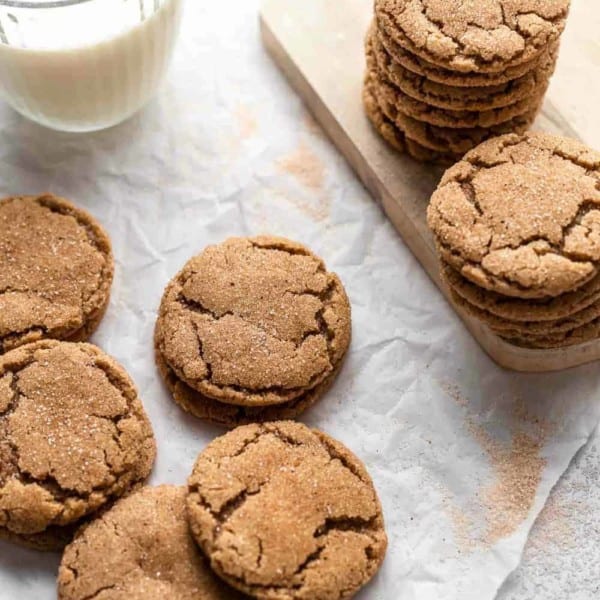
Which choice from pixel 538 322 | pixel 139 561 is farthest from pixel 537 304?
pixel 139 561

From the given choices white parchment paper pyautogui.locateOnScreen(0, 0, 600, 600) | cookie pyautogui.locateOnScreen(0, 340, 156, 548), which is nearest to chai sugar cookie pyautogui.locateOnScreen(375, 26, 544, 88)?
white parchment paper pyautogui.locateOnScreen(0, 0, 600, 600)

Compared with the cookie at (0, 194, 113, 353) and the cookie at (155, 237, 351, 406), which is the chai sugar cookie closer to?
the cookie at (155, 237, 351, 406)

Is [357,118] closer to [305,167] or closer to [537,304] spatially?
[305,167]

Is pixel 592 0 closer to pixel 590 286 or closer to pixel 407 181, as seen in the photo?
pixel 407 181

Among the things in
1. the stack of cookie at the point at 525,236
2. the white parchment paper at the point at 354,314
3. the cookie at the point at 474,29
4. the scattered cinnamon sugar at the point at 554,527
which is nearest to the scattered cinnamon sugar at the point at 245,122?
the white parchment paper at the point at 354,314

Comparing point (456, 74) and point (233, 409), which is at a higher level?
point (456, 74)

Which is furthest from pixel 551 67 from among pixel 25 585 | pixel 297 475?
pixel 25 585
